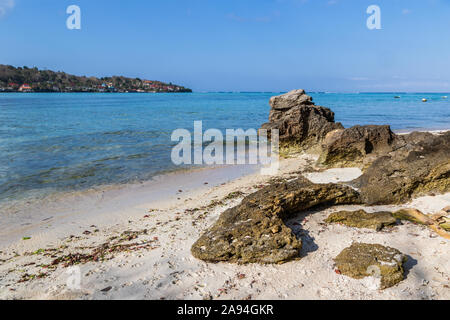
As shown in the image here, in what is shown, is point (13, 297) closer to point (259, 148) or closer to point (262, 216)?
point (262, 216)

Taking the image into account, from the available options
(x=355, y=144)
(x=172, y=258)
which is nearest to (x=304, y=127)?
(x=355, y=144)

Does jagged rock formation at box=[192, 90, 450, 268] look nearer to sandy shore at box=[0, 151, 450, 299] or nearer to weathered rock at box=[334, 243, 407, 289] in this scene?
weathered rock at box=[334, 243, 407, 289]

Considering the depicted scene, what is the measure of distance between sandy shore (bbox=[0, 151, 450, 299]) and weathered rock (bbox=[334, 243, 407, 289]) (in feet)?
0.44

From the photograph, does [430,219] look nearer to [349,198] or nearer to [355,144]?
[349,198]

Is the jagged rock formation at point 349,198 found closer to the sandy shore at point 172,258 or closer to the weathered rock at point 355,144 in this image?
the weathered rock at point 355,144

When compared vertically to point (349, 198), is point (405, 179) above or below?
above

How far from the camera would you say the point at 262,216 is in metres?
5.74

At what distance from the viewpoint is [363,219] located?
20.6ft

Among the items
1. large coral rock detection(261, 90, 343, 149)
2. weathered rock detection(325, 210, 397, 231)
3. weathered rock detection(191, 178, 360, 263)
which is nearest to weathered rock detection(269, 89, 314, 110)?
large coral rock detection(261, 90, 343, 149)

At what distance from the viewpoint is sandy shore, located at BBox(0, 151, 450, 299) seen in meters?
4.41

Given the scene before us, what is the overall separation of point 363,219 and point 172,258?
3.89 metres

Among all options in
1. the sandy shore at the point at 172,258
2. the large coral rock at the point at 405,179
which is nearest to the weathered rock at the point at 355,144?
the large coral rock at the point at 405,179
